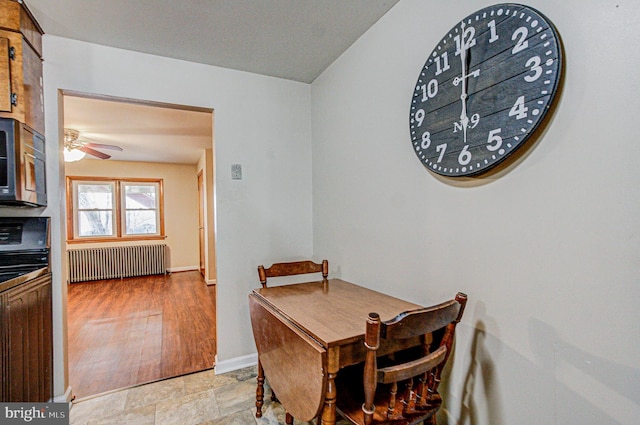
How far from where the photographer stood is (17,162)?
1524 mm

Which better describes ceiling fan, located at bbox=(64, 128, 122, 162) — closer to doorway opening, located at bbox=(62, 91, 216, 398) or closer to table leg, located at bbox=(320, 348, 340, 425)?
doorway opening, located at bbox=(62, 91, 216, 398)

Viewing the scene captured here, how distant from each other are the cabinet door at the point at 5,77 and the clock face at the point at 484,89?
2.10 metres

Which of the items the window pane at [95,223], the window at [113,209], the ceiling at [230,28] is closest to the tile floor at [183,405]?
the ceiling at [230,28]

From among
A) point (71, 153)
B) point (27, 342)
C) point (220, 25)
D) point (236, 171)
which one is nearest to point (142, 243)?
point (71, 153)

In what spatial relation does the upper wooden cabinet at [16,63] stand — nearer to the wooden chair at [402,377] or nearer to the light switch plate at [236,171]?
the light switch plate at [236,171]

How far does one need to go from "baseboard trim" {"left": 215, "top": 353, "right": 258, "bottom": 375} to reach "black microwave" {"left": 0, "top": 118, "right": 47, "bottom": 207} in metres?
1.64

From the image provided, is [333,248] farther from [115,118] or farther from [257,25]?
[115,118]

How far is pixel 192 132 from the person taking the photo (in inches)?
155

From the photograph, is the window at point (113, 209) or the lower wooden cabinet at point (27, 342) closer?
the lower wooden cabinet at point (27, 342)

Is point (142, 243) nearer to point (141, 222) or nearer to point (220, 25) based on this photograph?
point (141, 222)

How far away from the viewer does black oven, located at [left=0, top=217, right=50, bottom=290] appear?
68.6 inches

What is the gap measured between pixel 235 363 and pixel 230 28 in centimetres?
243

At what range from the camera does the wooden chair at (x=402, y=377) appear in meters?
0.96

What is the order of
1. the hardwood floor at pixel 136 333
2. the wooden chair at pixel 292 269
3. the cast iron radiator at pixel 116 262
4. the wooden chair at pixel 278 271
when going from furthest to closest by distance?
the cast iron radiator at pixel 116 262 → the hardwood floor at pixel 136 333 → the wooden chair at pixel 292 269 → the wooden chair at pixel 278 271
